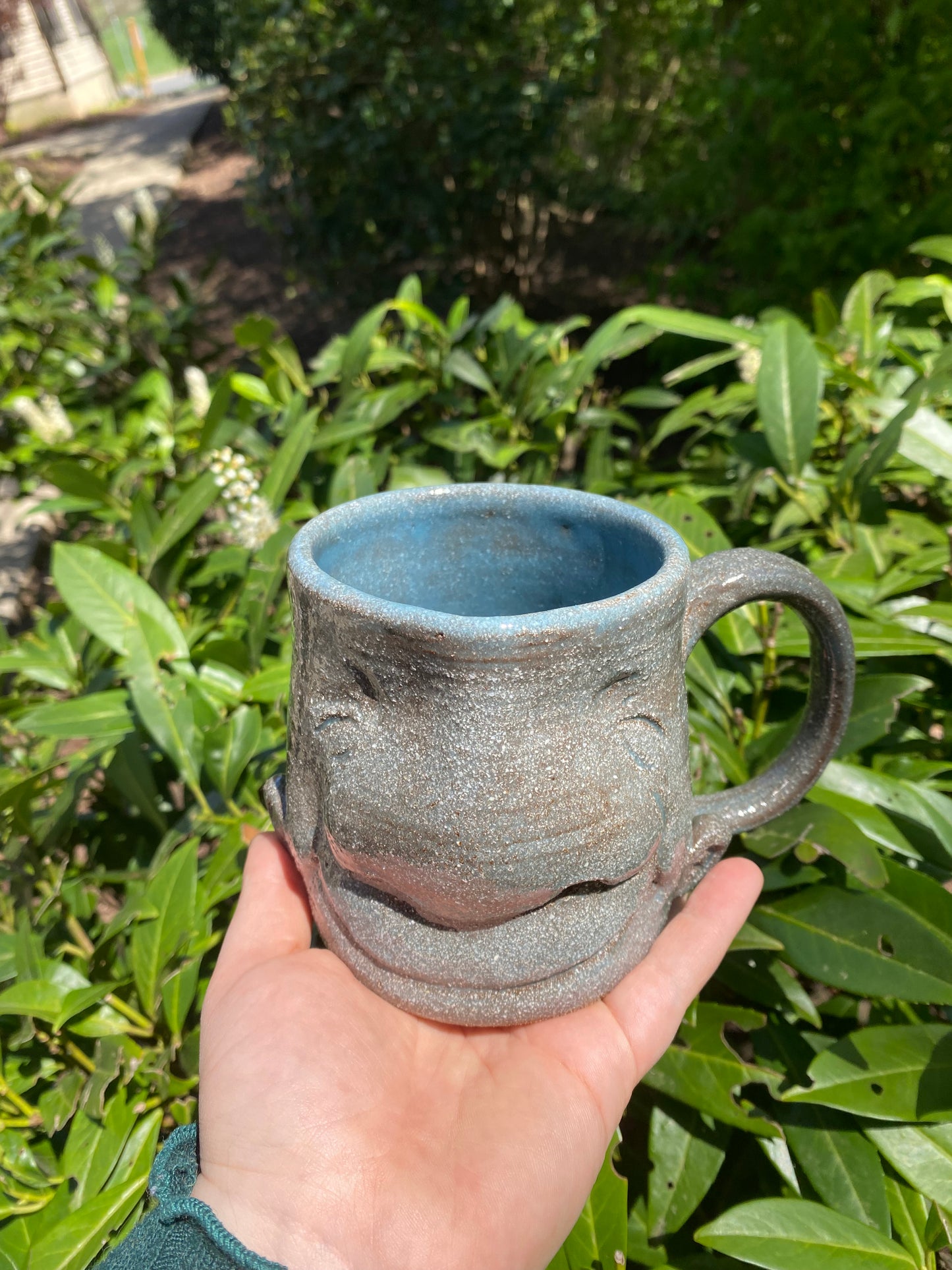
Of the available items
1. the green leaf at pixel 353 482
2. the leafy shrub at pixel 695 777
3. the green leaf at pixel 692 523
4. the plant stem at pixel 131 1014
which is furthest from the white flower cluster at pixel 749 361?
the plant stem at pixel 131 1014

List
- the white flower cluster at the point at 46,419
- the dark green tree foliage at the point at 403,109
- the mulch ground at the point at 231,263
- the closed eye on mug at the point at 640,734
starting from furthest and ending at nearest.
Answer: the mulch ground at the point at 231,263 → the dark green tree foliage at the point at 403,109 → the white flower cluster at the point at 46,419 → the closed eye on mug at the point at 640,734

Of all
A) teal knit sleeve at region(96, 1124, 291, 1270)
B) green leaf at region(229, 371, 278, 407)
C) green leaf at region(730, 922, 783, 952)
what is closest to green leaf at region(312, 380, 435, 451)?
green leaf at region(229, 371, 278, 407)

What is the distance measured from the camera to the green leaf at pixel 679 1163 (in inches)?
44.1

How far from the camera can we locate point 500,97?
4.30 meters

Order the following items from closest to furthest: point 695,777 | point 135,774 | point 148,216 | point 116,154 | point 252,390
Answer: point 695,777
point 135,774
point 252,390
point 148,216
point 116,154

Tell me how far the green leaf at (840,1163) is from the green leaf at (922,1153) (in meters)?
0.03

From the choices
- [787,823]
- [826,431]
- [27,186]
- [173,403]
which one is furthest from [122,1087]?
[27,186]

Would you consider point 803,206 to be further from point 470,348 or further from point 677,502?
point 677,502

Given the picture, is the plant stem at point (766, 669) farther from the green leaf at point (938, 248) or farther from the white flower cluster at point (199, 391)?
the white flower cluster at point (199, 391)

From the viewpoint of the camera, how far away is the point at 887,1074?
107 centimetres

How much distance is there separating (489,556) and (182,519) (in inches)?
A: 36.5

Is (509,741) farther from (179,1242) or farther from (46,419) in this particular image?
(46,419)

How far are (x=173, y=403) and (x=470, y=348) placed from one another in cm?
101

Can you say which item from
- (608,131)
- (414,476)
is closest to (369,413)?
(414,476)
